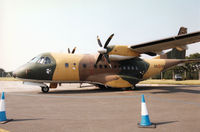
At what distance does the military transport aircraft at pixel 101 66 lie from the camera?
15.4 meters

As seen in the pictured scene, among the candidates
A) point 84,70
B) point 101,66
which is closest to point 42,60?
point 84,70

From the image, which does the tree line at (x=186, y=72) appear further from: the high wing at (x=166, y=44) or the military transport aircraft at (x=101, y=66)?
the high wing at (x=166, y=44)

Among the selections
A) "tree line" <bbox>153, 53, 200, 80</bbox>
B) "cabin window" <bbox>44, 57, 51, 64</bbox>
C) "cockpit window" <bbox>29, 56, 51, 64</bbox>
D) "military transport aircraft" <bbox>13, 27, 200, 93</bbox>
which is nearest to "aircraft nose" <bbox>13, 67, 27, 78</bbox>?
"military transport aircraft" <bbox>13, 27, 200, 93</bbox>

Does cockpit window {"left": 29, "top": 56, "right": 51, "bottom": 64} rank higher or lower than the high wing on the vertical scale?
lower

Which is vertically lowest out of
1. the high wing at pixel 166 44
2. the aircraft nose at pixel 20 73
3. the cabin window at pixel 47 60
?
the aircraft nose at pixel 20 73

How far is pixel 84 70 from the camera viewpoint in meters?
17.2

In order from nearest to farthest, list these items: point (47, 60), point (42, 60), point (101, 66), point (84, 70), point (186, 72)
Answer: point (42, 60) → point (47, 60) → point (84, 70) → point (101, 66) → point (186, 72)

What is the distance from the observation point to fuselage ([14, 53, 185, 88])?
50.9 feet

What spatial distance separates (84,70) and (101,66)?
1.89 metres

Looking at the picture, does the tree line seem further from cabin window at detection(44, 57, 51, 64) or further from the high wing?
cabin window at detection(44, 57, 51, 64)

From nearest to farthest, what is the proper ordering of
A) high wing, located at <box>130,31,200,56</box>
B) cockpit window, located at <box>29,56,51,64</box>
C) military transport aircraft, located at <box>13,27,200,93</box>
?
1. high wing, located at <box>130,31,200,56</box>
2. military transport aircraft, located at <box>13,27,200,93</box>
3. cockpit window, located at <box>29,56,51,64</box>

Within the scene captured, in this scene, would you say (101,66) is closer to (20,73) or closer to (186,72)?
(20,73)

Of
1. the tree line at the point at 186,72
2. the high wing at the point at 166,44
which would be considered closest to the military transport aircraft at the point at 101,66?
the high wing at the point at 166,44

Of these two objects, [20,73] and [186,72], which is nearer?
[20,73]
